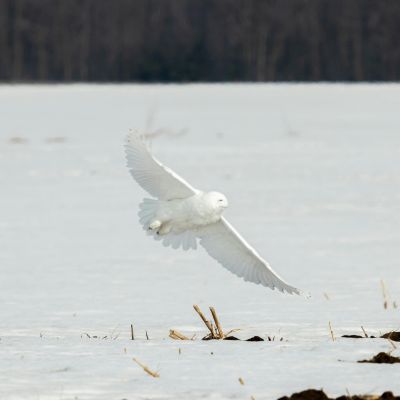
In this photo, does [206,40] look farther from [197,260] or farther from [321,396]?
[321,396]

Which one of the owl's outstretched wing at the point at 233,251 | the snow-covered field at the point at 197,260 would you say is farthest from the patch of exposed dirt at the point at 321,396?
the owl's outstretched wing at the point at 233,251

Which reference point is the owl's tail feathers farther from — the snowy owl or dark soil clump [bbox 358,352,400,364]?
dark soil clump [bbox 358,352,400,364]

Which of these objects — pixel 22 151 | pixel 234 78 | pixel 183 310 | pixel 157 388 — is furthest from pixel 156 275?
pixel 234 78

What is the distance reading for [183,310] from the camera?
7324 mm

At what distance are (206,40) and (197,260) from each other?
4889 centimetres

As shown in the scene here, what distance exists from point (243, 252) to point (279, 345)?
1.99 metres

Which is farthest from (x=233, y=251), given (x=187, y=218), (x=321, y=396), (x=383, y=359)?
(x=321, y=396)

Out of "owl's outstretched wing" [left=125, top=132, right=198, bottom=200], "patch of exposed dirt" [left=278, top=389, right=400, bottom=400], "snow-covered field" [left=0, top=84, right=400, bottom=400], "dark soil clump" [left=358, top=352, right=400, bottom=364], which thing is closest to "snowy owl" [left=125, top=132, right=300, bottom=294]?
"owl's outstretched wing" [left=125, top=132, right=198, bottom=200]

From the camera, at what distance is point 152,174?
23.1ft

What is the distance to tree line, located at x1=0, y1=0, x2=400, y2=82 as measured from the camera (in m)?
55.2

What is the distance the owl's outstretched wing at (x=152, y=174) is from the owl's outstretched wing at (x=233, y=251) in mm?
285

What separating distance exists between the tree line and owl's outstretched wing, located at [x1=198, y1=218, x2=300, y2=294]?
4637cm

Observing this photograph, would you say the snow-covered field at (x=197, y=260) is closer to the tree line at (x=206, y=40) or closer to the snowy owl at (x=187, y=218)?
the snowy owl at (x=187, y=218)

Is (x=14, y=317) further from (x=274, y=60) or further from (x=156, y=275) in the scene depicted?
(x=274, y=60)
